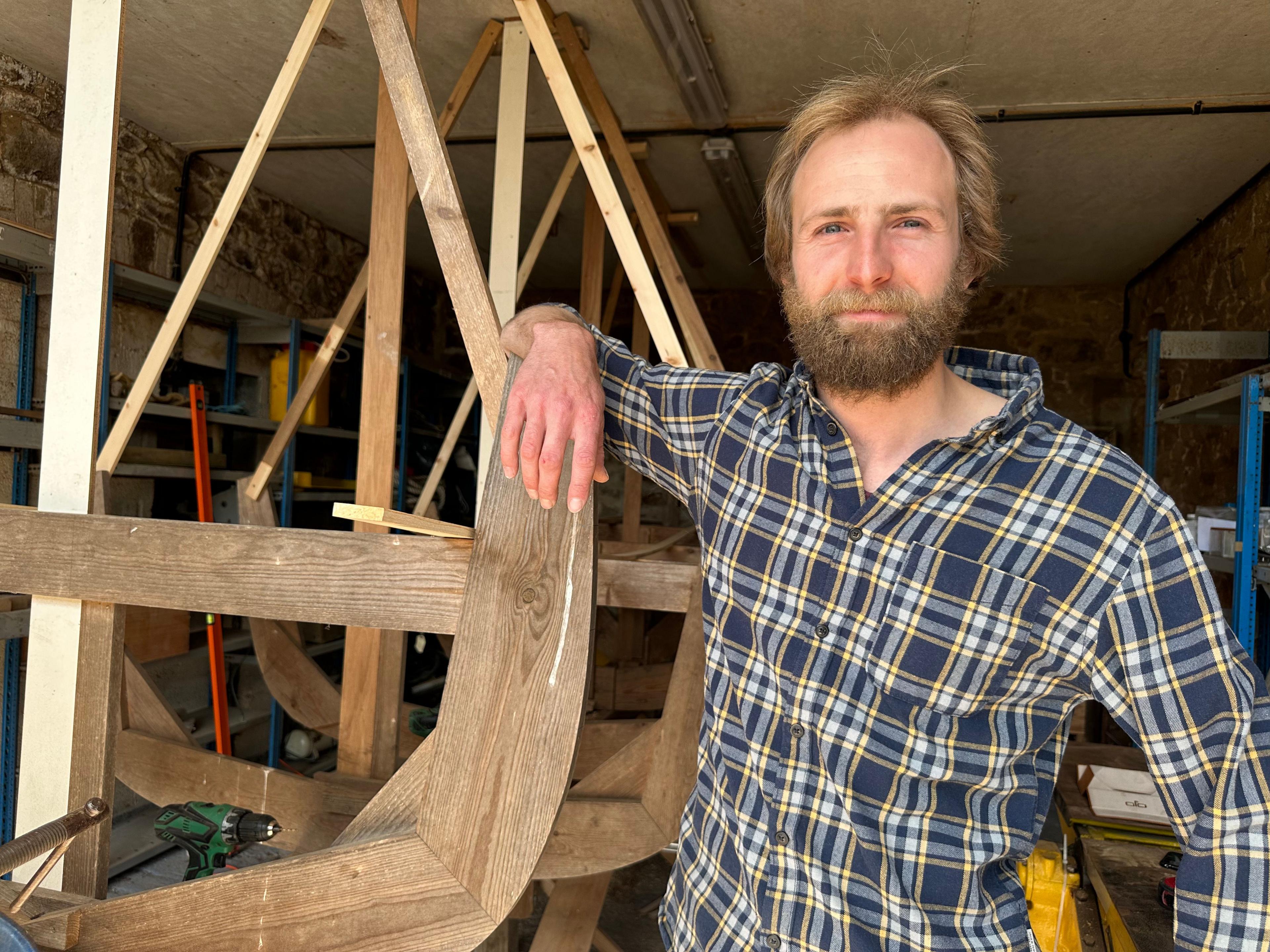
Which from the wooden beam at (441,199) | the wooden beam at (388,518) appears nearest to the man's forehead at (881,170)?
the wooden beam at (441,199)

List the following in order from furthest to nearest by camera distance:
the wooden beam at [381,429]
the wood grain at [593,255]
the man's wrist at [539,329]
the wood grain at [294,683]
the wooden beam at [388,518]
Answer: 1. the wood grain at [593,255]
2. the wood grain at [294,683]
3. the wooden beam at [381,429]
4. the man's wrist at [539,329]
5. the wooden beam at [388,518]

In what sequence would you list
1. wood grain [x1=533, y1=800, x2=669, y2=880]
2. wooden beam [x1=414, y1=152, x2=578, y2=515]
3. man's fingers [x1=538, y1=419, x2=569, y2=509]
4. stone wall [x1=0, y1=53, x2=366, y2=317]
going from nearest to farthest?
1. man's fingers [x1=538, y1=419, x2=569, y2=509]
2. wood grain [x1=533, y1=800, x2=669, y2=880]
3. wooden beam [x1=414, y1=152, x2=578, y2=515]
4. stone wall [x1=0, y1=53, x2=366, y2=317]

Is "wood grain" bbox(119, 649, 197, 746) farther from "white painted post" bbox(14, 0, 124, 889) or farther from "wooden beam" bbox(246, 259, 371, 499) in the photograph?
"white painted post" bbox(14, 0, 124, 889)

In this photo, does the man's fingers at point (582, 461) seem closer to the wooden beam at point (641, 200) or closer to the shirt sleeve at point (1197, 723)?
the shirt sleeve at point (1197, 723)

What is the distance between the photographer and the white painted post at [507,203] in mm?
2248

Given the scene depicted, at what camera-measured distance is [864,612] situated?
1013 millimetres

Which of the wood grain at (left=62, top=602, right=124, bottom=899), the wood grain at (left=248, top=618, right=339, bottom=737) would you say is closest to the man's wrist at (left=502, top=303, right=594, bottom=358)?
the wood grain at (left=62, top=602, right=124, bottom=899)

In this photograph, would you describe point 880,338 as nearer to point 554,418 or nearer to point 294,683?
point 554,418

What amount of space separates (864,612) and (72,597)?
1142 mm

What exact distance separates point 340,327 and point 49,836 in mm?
2026

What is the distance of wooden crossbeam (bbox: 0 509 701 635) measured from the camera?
43.4 inches

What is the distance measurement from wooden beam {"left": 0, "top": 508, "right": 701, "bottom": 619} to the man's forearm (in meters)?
0.33

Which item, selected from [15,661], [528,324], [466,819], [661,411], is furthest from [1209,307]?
[15,661]

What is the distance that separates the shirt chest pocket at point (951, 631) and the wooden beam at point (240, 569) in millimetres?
537
